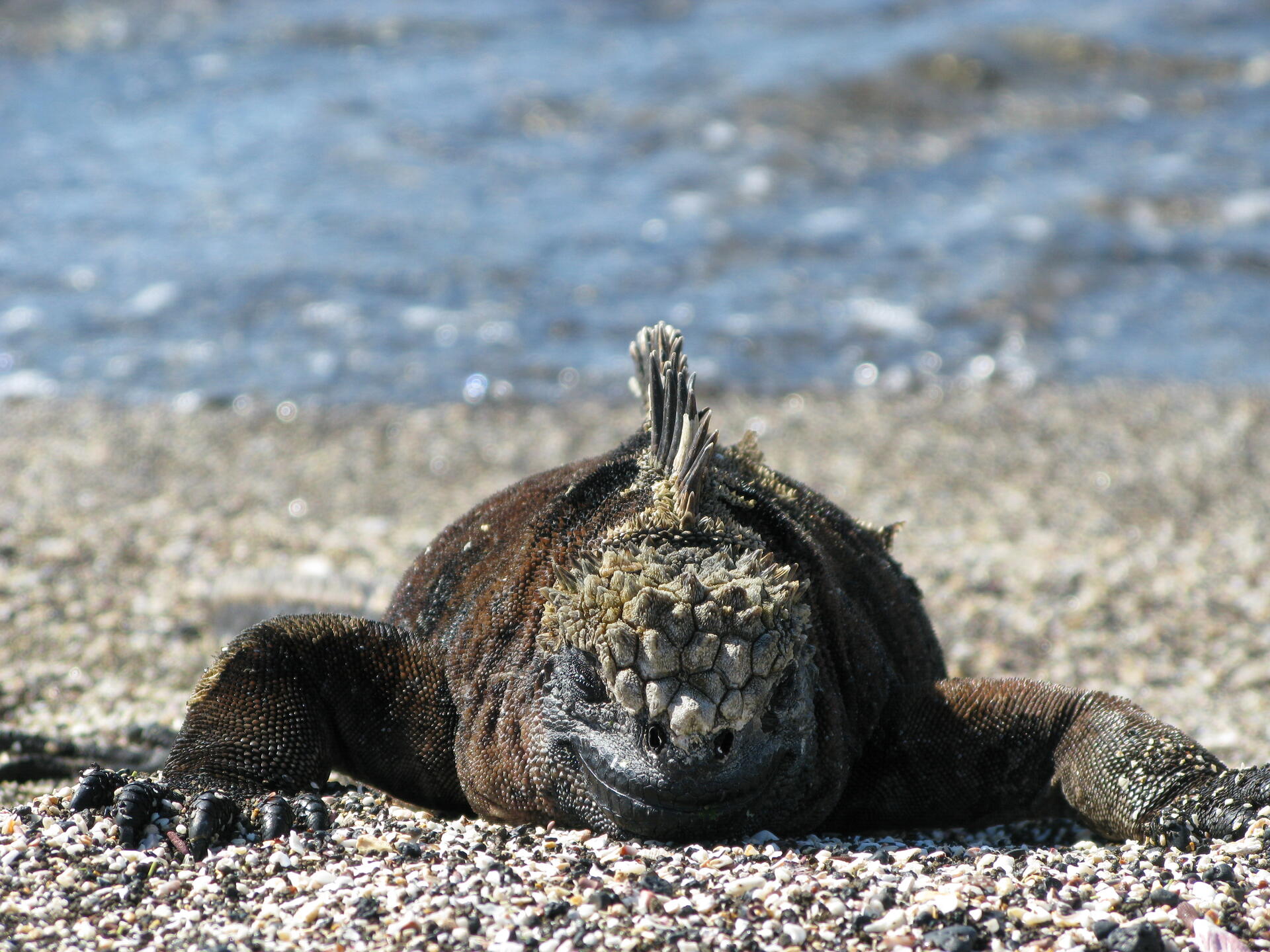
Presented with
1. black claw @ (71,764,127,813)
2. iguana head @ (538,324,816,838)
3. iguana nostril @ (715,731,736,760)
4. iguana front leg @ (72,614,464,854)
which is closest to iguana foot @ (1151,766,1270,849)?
iguana head @ (538,324,816,838)

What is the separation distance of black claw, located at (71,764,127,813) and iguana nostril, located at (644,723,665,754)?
1.31 m

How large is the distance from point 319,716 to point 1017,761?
1.83m

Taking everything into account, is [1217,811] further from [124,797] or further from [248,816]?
[124,797]

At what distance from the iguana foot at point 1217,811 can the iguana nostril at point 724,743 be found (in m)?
1.20

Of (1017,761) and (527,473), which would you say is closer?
(1017,761)

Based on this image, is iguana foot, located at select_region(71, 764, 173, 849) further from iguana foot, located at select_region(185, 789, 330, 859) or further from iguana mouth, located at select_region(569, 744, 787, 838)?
iguana mouth, located at select_region(569, 744, 787, 838)

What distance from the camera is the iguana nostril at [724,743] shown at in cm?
285

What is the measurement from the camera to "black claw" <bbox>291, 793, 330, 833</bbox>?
3.25 m

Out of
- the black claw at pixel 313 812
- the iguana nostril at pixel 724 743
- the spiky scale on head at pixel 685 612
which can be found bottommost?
the black claw at pixel 313 812

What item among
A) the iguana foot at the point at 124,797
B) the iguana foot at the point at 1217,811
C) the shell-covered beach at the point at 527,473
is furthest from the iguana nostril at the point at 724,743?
the iguana foot at the point at 124,797

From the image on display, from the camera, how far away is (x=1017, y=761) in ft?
12.0

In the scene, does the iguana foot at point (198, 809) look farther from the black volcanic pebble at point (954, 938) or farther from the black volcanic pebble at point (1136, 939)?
the black volcanic pebble at point (1136, 939)

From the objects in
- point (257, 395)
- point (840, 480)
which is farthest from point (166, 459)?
Result: point (840, 480)

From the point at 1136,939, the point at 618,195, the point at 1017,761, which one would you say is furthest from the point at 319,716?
the point at 618,195
